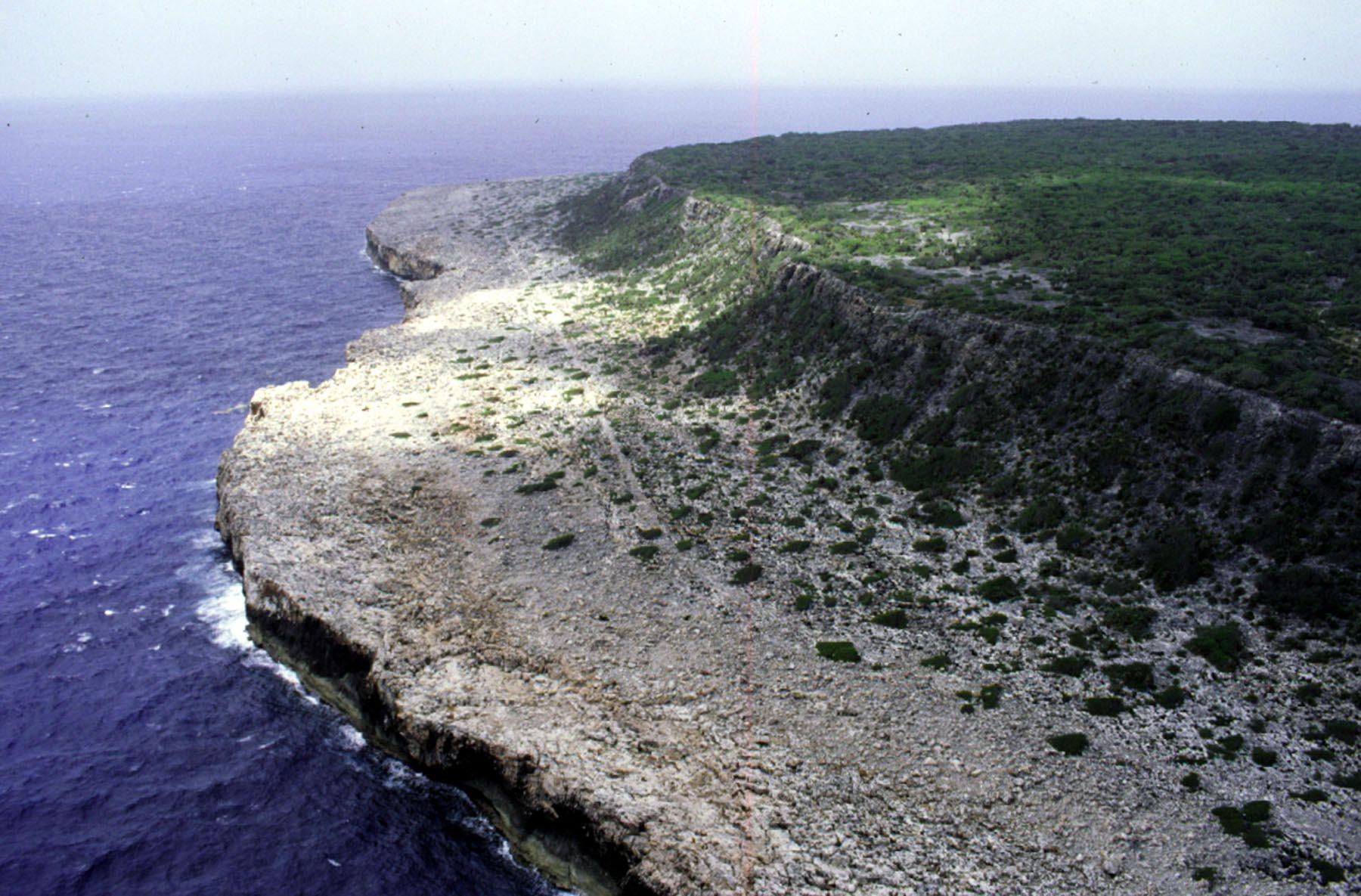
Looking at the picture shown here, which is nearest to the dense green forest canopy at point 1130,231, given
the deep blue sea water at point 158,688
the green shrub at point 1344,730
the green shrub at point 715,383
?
the green shrub at point 715,383

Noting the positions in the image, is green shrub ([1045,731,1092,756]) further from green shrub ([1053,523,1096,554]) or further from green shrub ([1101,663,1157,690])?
green shrub ([1053,523,1096,554])

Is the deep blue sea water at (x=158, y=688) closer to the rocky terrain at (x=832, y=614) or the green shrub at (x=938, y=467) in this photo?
the rocky terrain at (x=832, y=614)

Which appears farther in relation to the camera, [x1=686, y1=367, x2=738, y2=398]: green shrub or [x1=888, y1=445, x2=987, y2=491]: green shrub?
[x1=686, y1=367, x2=738, y2=398]: green shrub

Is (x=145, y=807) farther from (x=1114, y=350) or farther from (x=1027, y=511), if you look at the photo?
(x=1114, y=350)

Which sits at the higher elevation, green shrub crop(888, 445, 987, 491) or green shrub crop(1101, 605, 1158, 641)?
green shrub crop(888, 445, 987, 491)

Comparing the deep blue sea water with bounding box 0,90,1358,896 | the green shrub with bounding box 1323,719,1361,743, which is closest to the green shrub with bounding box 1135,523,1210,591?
the green shrub with bounding box 1323,719,1361,743

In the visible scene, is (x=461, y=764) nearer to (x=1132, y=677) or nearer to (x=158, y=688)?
(x=158, y=688)
